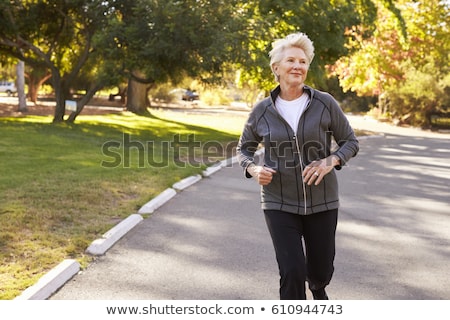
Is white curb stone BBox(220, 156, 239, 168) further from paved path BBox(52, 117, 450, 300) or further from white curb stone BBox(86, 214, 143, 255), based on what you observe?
white curb stone BBox(86, 214, 143, 255)

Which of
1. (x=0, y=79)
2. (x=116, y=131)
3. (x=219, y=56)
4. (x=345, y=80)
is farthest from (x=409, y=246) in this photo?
(x=0, y=79)

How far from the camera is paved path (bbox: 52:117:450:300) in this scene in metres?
5.14

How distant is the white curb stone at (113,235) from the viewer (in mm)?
6219

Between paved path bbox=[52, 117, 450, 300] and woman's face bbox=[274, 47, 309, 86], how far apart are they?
1946 millimetres

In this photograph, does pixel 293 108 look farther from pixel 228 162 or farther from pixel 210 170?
pixel 228 162

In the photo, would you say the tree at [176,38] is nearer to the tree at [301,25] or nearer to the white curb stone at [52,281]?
the tree at [301,25]

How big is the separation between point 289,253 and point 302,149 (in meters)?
0.69

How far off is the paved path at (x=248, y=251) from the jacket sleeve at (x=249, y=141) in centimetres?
134

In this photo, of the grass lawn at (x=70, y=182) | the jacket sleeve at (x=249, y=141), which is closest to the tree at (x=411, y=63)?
the grass lawn at (x=70, y=182)

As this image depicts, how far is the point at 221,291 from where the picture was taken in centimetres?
507

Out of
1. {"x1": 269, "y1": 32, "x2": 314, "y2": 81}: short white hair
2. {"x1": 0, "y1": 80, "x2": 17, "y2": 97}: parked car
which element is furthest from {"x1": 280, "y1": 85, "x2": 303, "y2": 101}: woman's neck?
{"x1": 0, "y1": 80, "x2": 17, "y2": 97}: parked car

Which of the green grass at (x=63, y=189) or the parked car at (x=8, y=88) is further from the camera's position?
the parked car at (x=8, y=88)

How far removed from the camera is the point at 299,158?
12.9 feet

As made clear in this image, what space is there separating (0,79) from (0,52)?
123 feet
